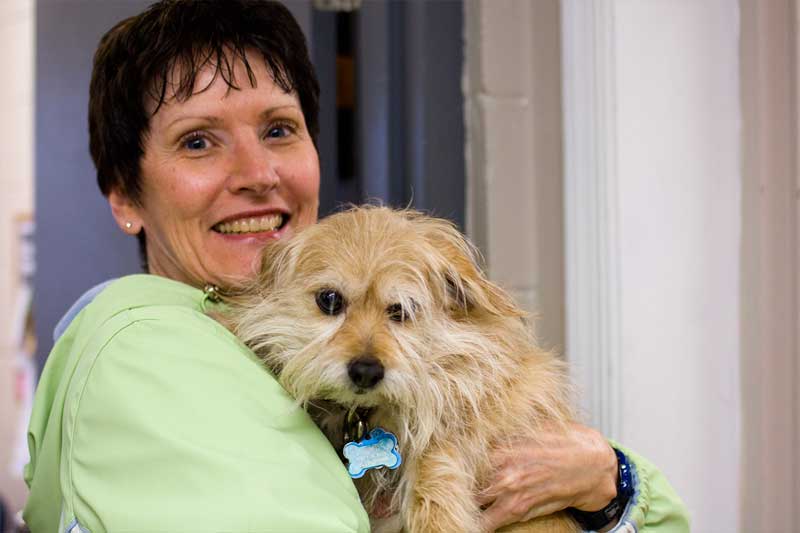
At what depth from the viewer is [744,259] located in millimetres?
1722

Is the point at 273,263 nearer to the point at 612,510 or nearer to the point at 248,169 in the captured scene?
the point at 248,169

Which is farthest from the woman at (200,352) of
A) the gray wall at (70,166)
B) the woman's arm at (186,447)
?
the gray wall at (70,166)

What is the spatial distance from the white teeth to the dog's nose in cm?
56

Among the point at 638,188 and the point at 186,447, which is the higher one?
the point at 638,188

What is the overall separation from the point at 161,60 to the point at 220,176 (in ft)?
0.79

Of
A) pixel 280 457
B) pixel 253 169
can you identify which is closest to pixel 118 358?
pixel 280 457

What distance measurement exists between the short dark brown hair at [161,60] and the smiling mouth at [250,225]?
20 centimetres

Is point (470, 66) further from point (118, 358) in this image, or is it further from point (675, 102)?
point (118, 358)

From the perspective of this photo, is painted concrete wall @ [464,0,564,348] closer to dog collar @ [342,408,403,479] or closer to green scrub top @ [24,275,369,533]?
dog collar @ [342,408,403,479]

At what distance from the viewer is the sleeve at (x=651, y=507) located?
138cm

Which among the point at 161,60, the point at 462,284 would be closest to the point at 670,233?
Answer: the point at 462,284

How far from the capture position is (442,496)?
114 centimetres

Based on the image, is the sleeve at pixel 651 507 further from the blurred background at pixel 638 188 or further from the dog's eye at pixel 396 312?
the dog's eye at pixel 396 312

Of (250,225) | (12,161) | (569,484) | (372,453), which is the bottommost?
(569,484)
